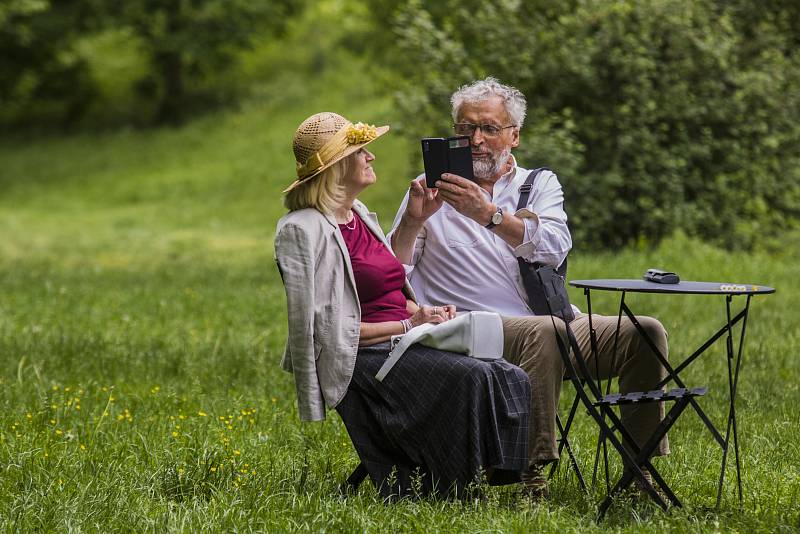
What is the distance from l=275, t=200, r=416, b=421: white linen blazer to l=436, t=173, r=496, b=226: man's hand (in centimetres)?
47

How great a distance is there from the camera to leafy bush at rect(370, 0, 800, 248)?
13.1 meters

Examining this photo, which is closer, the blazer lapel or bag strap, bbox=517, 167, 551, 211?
the blazer lapel

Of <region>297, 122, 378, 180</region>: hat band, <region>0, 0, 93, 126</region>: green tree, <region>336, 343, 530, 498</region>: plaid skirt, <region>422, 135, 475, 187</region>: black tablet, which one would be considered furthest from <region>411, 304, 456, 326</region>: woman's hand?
<region>0, 0, 93, 126</region>: green tree

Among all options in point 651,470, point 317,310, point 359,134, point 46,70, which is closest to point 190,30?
point 46,70

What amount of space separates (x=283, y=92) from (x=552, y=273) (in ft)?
91.3

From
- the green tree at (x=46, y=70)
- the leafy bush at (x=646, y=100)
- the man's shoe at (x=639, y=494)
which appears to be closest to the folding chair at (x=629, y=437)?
the man's shoe at (x=639, y=494)

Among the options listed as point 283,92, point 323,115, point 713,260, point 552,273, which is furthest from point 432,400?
point 283,92

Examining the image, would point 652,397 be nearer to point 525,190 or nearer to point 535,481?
point 535,481

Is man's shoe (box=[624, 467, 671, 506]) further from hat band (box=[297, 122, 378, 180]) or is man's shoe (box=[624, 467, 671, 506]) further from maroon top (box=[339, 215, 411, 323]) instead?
hat band (box=[297, 122, 378, 180])

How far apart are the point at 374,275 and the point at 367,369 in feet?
1.28

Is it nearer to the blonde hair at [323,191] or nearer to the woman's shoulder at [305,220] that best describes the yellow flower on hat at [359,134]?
the blonde hair at [323,191]

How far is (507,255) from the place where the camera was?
490 cm

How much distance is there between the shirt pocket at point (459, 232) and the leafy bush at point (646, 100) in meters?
7.72

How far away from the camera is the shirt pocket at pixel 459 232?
4957 mm
